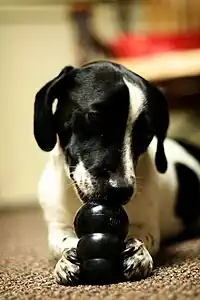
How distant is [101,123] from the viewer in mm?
1301

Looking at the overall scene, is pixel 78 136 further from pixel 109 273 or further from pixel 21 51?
pixel 21 51

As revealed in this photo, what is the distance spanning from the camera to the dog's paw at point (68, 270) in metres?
1.25

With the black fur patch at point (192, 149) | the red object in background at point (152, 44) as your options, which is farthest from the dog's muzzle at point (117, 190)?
the red object in background at point (152, 44)

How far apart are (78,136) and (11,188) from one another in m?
1.96

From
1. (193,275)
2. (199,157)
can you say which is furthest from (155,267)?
(199,157)

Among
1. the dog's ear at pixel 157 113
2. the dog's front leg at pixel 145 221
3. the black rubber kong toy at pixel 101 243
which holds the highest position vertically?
the dog's ear at pixel 157 113

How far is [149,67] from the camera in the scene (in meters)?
2.17

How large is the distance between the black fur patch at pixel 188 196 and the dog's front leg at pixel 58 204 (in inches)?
14.9

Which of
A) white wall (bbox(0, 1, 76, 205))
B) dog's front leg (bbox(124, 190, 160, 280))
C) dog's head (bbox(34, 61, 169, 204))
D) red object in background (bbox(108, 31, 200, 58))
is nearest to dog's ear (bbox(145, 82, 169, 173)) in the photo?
dog's head (bbox(34, 61, 169, 204))

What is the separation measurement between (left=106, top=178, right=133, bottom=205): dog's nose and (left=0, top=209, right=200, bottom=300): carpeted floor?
0.16m

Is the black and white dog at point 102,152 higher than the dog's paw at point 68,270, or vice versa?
the black and white dog at point 102,152

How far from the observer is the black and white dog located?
1279 millimetres

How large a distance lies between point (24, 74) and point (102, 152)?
200 cm

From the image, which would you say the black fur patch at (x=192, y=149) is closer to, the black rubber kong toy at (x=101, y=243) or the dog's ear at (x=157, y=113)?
the dog's ear at (x=157, y=113)
